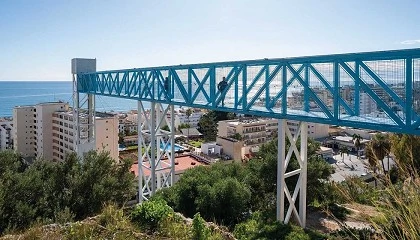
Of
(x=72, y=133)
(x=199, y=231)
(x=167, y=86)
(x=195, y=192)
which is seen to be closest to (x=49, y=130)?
(x=72, y=133)

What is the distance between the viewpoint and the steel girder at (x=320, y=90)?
6043 millimetres

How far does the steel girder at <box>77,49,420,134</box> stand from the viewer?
6.04 meters

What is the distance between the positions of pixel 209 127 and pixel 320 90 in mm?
58991

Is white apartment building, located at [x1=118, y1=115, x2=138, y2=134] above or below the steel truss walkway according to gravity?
below

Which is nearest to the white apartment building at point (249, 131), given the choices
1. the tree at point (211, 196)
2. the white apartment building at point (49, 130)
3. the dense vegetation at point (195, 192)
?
the white apartment building at point (49, 130)

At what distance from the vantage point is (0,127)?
53219 millimetres

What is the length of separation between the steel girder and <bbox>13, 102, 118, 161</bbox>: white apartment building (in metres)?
31.5

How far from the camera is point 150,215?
6496 mm

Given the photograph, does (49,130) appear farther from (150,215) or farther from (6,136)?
(150,215)

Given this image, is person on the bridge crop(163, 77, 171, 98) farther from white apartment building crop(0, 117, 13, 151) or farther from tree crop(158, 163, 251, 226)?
white apartment building crop(0, 117, 13, 151)

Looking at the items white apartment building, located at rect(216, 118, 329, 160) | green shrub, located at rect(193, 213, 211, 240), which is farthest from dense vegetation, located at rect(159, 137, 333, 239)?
white apartment building, located at rect(216, 118, 329, 160)

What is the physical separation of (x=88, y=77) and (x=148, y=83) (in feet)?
23.5

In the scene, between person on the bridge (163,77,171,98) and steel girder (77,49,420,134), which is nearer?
steel girder (77,49,420,134)

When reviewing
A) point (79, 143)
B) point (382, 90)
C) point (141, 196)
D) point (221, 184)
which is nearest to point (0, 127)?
point (79, 143)
